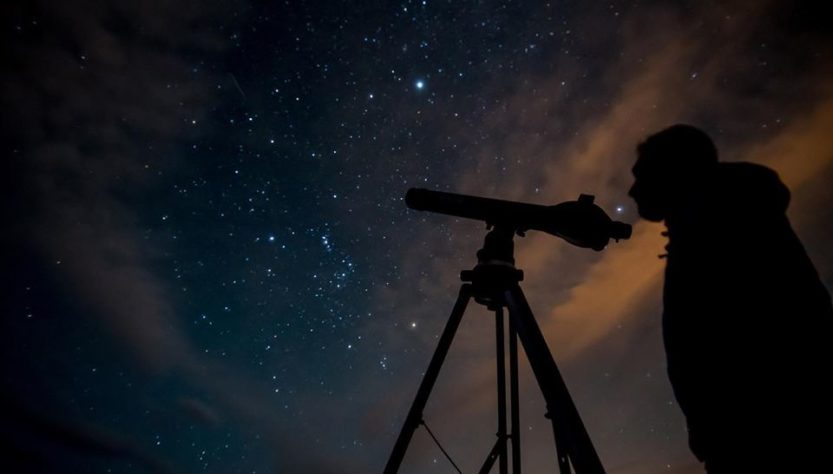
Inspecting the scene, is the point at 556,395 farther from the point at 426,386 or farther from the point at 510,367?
the point at 510,367

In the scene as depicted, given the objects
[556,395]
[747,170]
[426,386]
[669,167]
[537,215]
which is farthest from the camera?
[537,215]

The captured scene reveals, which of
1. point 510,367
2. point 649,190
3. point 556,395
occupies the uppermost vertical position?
point 649,190

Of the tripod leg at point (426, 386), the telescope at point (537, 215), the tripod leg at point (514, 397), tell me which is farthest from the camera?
the tripod leg at point (514, 397)

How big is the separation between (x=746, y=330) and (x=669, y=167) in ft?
2.69

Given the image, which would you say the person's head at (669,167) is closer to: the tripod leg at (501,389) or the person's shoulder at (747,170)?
the person's shoulder at (747,170)

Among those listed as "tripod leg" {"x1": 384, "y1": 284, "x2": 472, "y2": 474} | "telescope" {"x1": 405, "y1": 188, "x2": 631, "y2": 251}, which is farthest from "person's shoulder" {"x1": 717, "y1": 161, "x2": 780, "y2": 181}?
"tripod leg" {"x1": 384, "y1": 284, "x2": 472, "y2": 474}

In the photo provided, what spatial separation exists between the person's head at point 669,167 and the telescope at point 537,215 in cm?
47

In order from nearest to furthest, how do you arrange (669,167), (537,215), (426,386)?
(669,167), (426,386), (537,215)

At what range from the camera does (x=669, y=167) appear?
5.38ft

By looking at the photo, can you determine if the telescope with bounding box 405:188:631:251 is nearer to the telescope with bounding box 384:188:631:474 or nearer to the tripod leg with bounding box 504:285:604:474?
the telescope with bounding box 384:188:631:474

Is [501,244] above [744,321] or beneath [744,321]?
above

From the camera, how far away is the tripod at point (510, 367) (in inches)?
56.2

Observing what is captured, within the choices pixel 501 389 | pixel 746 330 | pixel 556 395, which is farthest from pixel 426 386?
pixel 746 330

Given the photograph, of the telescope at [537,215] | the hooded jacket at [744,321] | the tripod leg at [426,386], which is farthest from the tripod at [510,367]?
the hooded jacket at [744,321]
